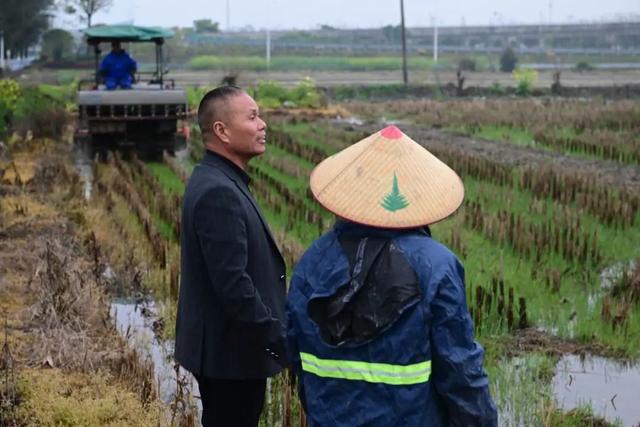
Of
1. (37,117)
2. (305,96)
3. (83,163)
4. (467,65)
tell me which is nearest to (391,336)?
(83,163)

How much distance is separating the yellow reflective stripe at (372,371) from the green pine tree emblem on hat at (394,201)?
0.41 m

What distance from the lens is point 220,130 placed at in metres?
3.54

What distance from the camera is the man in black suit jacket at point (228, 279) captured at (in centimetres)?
336

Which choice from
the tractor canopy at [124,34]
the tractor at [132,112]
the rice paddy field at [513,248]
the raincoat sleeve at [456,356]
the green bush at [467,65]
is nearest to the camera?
the raincoat sleeve at [456,356]

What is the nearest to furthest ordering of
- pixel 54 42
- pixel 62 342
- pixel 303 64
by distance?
pixel 62 342
pixel 54 42
pixel 303 64

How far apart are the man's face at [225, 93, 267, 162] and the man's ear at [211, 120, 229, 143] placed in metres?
0.01

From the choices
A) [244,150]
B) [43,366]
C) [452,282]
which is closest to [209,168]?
[244,150]

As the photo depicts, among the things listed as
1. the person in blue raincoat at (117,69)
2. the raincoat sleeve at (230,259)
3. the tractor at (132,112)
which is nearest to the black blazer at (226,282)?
the raincoat sleeve at (230,259)

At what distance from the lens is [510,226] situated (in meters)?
9.49

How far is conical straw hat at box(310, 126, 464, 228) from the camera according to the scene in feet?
9.18

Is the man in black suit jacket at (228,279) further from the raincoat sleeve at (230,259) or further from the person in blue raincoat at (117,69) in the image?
the person in blue raincoat at (117,69)

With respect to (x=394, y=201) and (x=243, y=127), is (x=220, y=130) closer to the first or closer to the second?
(x=243, y=127)

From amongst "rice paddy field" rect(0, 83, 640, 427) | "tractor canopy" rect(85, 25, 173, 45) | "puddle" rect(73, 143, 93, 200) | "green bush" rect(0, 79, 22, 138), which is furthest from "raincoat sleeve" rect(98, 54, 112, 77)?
"green bush" rect(0, 79, 22, 138)

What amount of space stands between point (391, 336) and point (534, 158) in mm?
14346
